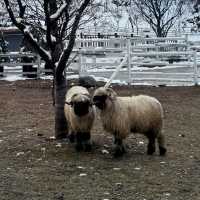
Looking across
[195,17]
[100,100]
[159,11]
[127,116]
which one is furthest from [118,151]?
[159,11]

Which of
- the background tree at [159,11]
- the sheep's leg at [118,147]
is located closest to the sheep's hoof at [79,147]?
the sheep's leg at [118,147]

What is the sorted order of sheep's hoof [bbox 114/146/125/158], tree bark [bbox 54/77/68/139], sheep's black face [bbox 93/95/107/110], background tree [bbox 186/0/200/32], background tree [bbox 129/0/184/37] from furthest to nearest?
background tree [bbox 129/0/184/37], background tree [bbox 186/0/200/32], tree bark [bbox 54/77/68/139], sheep's hoof [bbox 114/146/125/158], sheep's black face [bbox 93/95/107/110]

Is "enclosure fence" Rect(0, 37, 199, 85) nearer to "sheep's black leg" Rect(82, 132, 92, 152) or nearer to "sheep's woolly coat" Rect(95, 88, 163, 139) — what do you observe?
"sheep's black leg" Rect(82, 132, 92, 152)

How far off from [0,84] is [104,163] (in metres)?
15.6

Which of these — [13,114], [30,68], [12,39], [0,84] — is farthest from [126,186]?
[12,39]

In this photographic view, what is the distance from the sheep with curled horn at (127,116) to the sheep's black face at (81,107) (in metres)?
0.21

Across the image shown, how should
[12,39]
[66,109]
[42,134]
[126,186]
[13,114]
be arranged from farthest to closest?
[12,39], [13,114], [42,134], [66,109], [126,186]

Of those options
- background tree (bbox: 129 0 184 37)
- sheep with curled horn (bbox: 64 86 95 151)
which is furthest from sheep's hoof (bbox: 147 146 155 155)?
background tree (bbox: 129 0 184 37)

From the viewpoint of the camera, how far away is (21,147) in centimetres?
948

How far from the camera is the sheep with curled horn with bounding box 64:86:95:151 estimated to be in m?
8.63

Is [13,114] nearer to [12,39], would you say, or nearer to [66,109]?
[66,109]

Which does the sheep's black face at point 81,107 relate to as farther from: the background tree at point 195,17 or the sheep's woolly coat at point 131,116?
the background tree at point 195,17

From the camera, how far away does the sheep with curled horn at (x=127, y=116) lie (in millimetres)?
8508

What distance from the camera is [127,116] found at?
859cm
